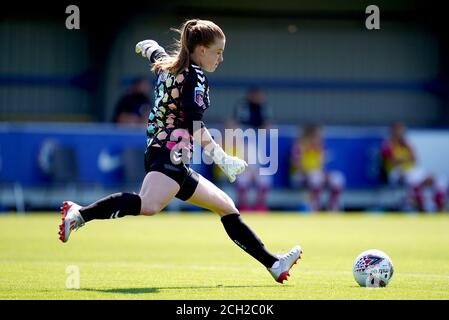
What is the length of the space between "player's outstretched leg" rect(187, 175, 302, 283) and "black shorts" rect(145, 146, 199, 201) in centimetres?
7

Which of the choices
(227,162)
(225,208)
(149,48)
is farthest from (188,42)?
(225,208)

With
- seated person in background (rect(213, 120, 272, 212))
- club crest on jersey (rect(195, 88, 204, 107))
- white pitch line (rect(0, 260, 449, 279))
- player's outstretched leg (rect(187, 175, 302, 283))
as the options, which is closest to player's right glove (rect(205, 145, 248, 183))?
player's outstretched leg (rect(187, 175, 302, 283))

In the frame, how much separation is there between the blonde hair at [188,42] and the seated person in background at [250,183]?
12567mm

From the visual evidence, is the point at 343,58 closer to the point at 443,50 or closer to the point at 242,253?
the point at 443,50

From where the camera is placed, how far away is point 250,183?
21.8 m

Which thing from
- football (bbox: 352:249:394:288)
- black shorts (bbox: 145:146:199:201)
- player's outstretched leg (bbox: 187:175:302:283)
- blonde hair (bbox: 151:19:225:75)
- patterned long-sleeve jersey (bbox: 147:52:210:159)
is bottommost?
football (bbox: 352:249:394:288)

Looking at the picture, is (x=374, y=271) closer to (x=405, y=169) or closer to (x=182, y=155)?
(x=182, y=155)

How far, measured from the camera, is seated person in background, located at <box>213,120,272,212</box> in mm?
21391

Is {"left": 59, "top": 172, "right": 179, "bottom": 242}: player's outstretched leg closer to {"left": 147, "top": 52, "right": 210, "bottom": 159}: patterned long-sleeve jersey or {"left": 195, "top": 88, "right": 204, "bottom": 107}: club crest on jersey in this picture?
{"left": 147, "top": 52, "right": 210, "bottom": 159}: patterned long-sleeve jersey

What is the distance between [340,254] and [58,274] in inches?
162

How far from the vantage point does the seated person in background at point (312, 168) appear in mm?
21984

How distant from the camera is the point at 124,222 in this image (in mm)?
18766

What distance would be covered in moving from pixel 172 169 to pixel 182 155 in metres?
0.18

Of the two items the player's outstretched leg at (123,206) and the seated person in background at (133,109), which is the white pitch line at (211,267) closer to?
the player's outstretched leg at (123,206)
